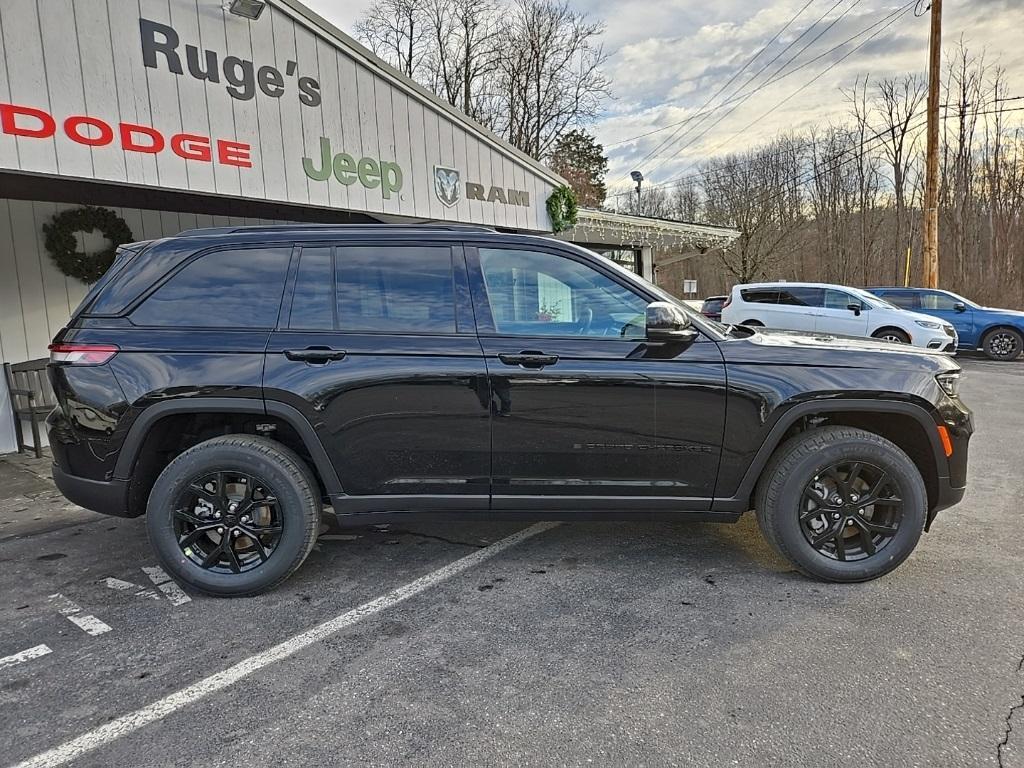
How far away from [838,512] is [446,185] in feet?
21.8

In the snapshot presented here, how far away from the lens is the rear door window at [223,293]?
3.28m

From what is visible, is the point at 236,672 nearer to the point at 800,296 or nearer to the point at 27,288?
the point at 27,288

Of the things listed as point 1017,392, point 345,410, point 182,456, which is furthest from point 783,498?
point 1017,392

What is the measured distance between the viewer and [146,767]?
6.90 ft

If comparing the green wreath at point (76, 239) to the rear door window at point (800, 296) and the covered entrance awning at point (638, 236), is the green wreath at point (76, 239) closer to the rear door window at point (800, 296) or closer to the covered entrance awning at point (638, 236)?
the covered entrance awning at point (638, 236)

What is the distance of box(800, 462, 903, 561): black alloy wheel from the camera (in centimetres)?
326

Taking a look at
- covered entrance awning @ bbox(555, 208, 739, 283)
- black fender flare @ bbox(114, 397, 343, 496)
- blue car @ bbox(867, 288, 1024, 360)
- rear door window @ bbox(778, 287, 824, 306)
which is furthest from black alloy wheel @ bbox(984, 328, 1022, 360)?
black fender flare @ bbox(114, 397, 343, 496)

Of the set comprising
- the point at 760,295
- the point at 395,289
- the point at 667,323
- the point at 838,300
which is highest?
the point at 760,295

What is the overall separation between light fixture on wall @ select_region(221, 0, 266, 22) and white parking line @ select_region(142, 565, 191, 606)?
204 inches

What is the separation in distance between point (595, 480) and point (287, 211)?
715 cm

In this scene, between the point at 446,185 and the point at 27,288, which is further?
the point at 446,185

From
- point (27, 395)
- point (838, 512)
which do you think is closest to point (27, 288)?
point (27, 395)

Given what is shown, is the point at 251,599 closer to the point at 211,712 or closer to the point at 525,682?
the point at 211,712

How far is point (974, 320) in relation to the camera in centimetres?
1401
